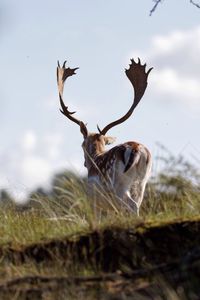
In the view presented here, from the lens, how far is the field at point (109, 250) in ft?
19.7

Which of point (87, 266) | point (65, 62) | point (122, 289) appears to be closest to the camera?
point (122, 289)

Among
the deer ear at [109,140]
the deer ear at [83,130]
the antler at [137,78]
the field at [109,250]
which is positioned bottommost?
the field at [109,250]

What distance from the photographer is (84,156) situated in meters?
14.1

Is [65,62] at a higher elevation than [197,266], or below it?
higher

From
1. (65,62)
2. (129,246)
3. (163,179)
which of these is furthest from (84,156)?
(129,246)

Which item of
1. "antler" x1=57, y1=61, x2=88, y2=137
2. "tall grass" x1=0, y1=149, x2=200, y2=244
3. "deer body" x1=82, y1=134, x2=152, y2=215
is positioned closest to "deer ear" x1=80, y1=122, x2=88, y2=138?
"antler" x1=57, y1=61, x2=88, y2=137

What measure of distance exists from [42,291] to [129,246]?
86 centimetres

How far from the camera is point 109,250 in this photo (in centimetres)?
675

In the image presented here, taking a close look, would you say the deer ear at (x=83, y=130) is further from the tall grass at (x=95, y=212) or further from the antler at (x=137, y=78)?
the tall grass at (x=95, y=212)

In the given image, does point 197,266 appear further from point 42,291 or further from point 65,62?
point 65,62

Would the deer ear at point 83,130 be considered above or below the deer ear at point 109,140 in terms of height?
above

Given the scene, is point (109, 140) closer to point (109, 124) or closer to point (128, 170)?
point (109, 124)

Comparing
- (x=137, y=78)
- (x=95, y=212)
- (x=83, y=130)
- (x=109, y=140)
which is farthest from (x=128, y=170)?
(x=95, y=212)

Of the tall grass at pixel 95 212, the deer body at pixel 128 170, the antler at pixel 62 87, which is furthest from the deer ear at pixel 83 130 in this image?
the tall grass at pixel 95 212
